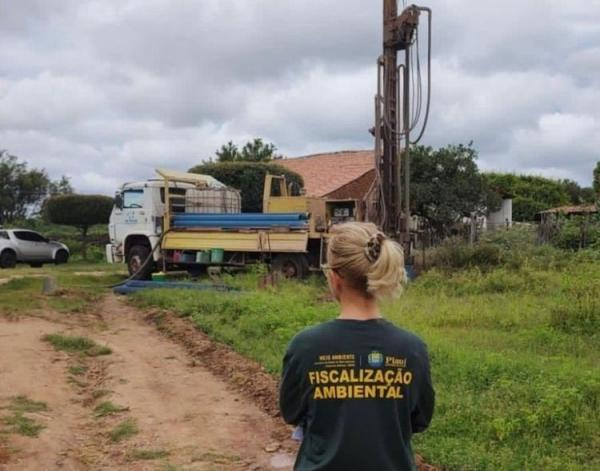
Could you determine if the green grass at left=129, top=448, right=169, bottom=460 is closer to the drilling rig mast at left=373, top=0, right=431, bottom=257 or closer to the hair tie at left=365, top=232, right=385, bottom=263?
the hair tie at left=365, top=232, right=385, bottom=263

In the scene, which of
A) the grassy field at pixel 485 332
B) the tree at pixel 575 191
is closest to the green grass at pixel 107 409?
the grassy field at pixel 485 332

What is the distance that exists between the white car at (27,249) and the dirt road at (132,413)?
17.2 m

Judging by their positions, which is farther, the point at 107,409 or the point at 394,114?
the point at 394,114

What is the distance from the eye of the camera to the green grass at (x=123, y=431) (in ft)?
20.4

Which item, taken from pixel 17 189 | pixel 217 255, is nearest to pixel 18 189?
→ pixel 17 189

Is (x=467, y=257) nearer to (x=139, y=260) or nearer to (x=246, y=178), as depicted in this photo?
(x=139, y=260)

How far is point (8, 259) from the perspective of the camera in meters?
27.1

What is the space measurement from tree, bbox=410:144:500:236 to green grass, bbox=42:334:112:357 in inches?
751

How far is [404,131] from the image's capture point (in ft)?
51.4

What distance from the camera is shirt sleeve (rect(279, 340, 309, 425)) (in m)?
2.45

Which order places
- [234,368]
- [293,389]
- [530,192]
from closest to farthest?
[293,389] → [234,368] → [530,192]

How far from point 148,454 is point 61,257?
2493 cm

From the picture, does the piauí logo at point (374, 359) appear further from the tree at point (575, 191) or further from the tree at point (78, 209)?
the tree at point (575, 191)

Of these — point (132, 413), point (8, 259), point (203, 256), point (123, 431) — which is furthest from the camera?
point (8, 259)
